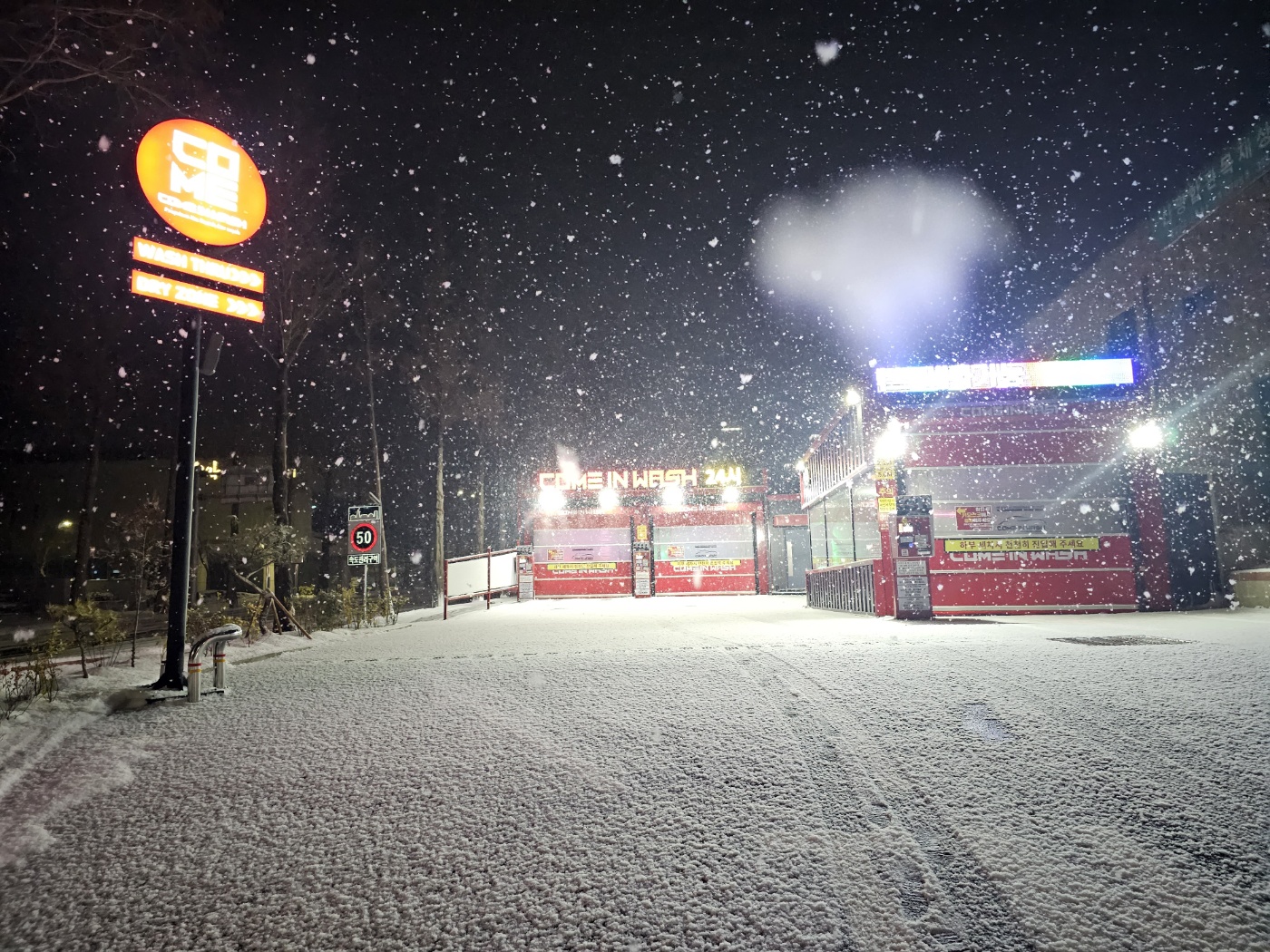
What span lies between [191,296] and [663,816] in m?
7.53

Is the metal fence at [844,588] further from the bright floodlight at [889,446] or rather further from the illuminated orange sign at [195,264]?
the illuminated orange sign at [195,264]

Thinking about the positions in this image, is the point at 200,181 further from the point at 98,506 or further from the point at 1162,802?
the point at 98,506

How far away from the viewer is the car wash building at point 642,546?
1008 inches

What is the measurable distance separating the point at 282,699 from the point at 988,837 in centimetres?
548

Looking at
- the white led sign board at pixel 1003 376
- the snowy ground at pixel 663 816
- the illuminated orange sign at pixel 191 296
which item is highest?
the white led sign board at pixel 1003 376

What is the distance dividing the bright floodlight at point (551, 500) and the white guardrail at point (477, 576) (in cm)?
260

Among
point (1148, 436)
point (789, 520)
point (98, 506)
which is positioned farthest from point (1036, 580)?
point (98, 506)

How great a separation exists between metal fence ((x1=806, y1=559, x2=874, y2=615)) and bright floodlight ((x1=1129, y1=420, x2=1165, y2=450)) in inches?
234

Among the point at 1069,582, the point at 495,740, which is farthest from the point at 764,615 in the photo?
Answer: the point at 495,740

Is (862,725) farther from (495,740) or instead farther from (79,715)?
(79,715)

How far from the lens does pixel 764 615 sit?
14.1 metres

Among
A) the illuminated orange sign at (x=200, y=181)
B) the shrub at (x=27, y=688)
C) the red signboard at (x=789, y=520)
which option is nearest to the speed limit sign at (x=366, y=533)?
the illuminated orange sign at (x=200, y=181)

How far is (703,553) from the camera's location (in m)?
25.8

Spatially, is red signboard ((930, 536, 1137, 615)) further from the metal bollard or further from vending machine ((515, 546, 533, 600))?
vending machine ((515, 546, 533, 600))
